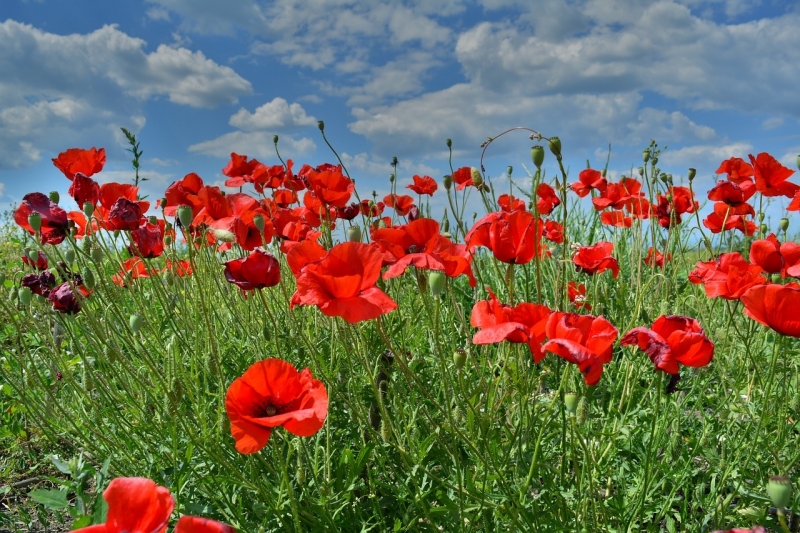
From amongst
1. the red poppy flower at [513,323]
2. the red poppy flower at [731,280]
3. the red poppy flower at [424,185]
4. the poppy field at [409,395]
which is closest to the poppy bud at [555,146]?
the poppy field at [409,395]

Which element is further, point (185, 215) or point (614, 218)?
point (614, 218)

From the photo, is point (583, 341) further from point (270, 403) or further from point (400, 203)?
point (400, 203)

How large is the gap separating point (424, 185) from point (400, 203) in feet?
1.00

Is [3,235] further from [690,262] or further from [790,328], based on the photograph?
[790,328]

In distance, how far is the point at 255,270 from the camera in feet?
5.64

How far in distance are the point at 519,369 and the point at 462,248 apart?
385 millimetres

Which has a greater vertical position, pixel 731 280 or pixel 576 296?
pixel 731 280

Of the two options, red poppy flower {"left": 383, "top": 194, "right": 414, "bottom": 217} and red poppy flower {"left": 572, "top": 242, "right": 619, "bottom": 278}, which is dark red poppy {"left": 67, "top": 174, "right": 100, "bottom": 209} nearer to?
red poppy flower {"left": 383, "top": 194, "right": 414, "bottom": 217}

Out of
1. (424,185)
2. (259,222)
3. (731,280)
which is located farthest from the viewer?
(424,185)

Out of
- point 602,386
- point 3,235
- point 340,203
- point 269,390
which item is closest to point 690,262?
point 602,386

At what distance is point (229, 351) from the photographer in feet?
9.38

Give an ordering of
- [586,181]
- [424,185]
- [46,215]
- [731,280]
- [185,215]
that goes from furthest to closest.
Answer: [424,185], [586,181], [46,215], [185,215], [731,280]

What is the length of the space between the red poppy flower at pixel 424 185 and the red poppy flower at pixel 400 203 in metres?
0.18

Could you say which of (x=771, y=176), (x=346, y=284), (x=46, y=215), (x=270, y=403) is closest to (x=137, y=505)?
(x=270, y=403)
